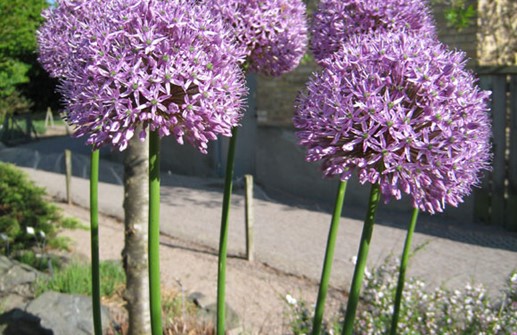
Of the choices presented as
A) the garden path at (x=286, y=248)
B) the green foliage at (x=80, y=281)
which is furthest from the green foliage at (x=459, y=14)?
the green foliage at (x=80, y=281)

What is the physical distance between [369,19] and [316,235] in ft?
20.3

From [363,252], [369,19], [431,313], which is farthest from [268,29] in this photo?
[431,313]

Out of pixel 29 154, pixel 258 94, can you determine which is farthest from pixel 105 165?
pixel 258 94

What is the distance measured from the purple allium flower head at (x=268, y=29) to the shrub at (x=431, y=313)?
182 centimetres

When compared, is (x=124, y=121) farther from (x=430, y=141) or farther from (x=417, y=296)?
(x=417, y=296)

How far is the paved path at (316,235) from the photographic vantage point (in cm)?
657

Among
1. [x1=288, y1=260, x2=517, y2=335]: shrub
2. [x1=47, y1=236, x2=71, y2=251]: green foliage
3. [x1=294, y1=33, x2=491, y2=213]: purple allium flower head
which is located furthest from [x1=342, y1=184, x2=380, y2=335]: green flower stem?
[x1=47, y1=236, x2=71, y2=251]: green foliage

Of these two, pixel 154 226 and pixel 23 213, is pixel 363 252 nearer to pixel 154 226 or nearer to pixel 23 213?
pixel 154 226

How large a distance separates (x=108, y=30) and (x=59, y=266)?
5.09 m

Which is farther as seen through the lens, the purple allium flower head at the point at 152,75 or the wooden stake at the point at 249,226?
the wooden stake at the point at 249,226

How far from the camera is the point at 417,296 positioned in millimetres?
4324

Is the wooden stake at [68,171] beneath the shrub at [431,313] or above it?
beneath

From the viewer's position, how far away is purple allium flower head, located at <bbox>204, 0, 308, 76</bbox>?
2.64 meters

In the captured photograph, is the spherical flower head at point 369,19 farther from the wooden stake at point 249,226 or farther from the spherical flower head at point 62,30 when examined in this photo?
the wooden stake at point 249,226
